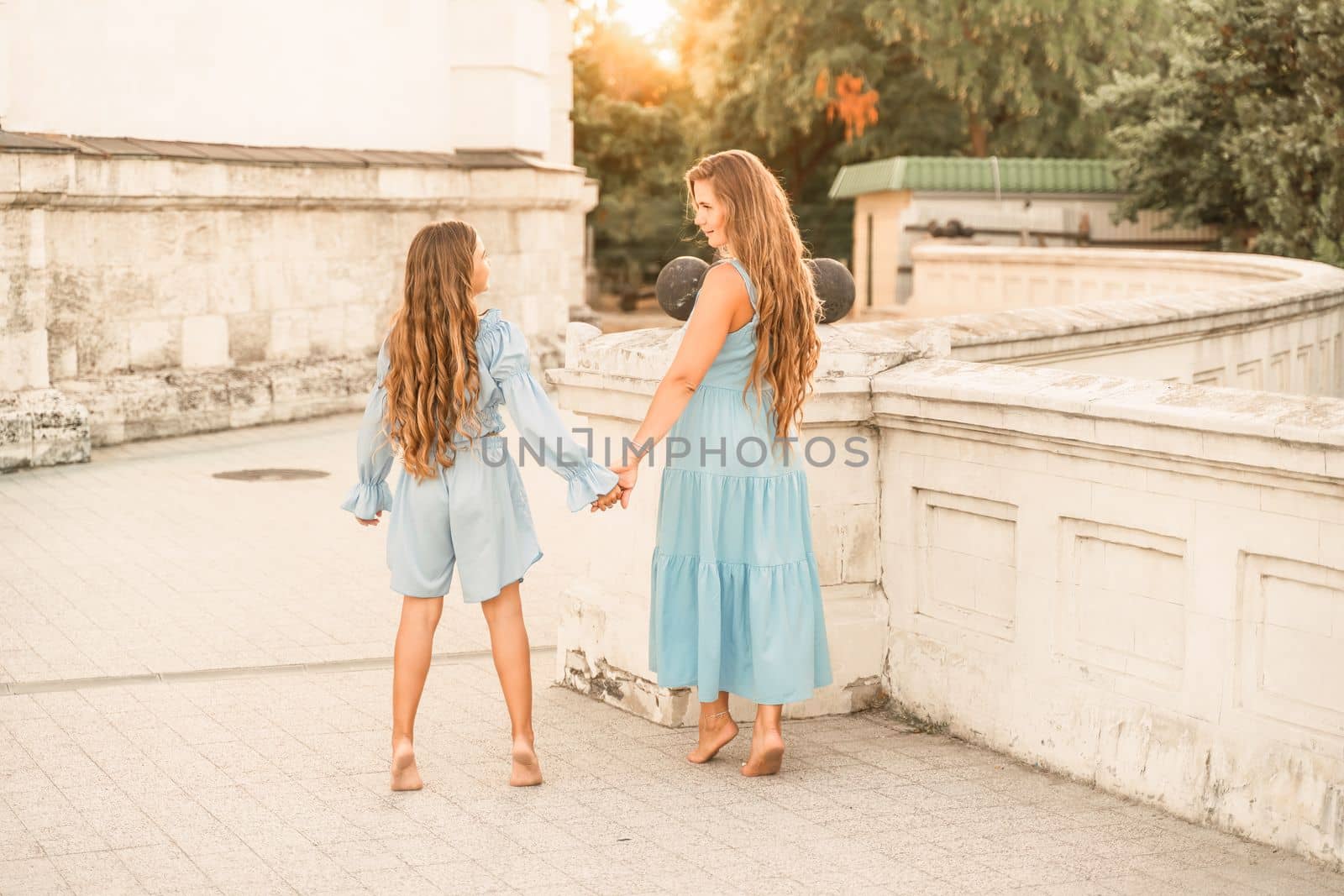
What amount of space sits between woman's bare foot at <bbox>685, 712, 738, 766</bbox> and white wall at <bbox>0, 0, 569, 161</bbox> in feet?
28.2

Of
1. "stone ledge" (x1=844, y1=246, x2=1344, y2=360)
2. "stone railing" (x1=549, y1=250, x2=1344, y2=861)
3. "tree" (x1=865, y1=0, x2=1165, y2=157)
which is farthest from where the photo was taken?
"tree" (x1=865, y1=0, x2=1165, y2=157)

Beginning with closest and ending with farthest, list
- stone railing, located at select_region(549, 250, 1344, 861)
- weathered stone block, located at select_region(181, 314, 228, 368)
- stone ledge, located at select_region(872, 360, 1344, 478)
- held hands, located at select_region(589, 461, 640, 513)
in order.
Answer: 1. stone ledge, located at select_region(872, 360, 1344, 478)
2. stone railing, located at select_region(549, 250, 1344, 861)
3. held hands, located at select_region(589, 461, 640, 513)
4. weathered stone block, located at select_region(181, 314, 228, 368)

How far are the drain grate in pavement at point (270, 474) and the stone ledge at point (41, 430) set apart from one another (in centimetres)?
106

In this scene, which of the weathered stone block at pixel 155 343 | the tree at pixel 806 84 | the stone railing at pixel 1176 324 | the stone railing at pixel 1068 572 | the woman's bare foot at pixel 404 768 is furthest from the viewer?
the tree at pixel 806 84

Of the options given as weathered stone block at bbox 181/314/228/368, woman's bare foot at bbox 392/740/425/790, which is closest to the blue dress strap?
woman's bare foot at bbox 392/740/425/790

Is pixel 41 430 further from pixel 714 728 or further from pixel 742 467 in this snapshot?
pixel 742 467

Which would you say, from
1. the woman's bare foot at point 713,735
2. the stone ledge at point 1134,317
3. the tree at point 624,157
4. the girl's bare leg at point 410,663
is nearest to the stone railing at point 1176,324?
the stone ledge at point 1134,317

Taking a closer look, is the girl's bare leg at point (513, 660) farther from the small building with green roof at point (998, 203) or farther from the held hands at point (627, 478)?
the small building with green roof at point (998, 203)

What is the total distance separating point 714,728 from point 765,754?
0.75 ft

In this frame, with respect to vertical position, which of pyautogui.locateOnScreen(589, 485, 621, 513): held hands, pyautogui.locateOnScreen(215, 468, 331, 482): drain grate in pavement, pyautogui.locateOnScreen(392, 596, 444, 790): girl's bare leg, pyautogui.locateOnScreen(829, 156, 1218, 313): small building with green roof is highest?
pyautogui.locateOnScreen(829, 156, 1218, 313): small building with green roof

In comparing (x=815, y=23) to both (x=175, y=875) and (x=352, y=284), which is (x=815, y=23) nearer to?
(x=352, y=284)

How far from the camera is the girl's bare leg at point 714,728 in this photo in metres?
5.29

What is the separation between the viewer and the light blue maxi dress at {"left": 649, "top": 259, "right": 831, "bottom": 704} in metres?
5.12

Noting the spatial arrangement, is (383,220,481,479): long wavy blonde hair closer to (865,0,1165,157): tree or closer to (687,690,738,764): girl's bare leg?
(687,690,738,764): girl's bare leg
